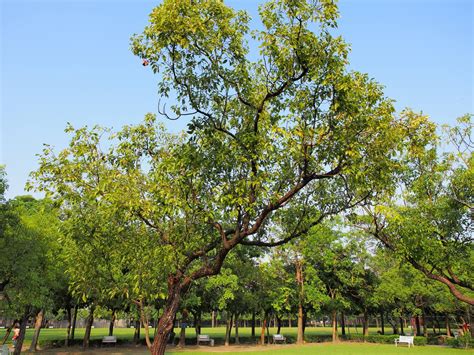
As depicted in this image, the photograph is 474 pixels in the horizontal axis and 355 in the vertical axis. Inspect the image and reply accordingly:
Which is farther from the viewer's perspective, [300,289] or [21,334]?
[300,289]

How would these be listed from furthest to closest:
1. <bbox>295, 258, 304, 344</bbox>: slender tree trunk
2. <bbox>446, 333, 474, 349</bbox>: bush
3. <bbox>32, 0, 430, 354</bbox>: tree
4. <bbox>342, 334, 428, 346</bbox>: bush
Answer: <bbox>295, 258, 304, 344</bbox>: slender tree trunk < <bbox>342, 334, 428, 346</bbox>: bush < <bbox>446, 333, 474, 349</bbox>: bush < <bbox>32, 0, 430, 354</bbox>: tree

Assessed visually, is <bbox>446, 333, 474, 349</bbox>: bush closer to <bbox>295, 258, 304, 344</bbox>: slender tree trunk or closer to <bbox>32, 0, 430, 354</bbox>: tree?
<bbox>295, 258, 304, 344</bbox>: slender tree trunk

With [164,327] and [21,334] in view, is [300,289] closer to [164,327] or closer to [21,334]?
[21,334]

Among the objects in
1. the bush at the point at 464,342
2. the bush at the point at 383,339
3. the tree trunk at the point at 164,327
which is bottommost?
Answer: the bush at the point at 383,339

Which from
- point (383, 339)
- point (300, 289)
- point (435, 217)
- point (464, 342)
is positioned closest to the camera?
point (435, 217)

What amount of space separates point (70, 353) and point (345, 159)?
28065 millimetres

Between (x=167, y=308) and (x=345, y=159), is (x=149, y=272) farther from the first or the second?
(x=345, y=159)

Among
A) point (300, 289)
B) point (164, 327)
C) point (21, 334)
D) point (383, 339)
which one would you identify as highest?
point (300, 289)

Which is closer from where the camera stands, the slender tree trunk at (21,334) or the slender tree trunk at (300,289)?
the slender tree trunk at (21,334)

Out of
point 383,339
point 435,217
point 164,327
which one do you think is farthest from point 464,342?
point 164,327

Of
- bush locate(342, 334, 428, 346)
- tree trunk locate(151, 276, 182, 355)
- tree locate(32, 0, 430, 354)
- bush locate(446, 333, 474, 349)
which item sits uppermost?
tree locate(32, 0, 430, 354)

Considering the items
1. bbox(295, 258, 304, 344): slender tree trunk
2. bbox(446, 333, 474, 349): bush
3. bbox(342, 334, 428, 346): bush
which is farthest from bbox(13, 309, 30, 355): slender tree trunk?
bbox(446, 333, 474, 349): bush

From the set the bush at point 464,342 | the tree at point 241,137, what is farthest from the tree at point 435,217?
the bush at point 464,342

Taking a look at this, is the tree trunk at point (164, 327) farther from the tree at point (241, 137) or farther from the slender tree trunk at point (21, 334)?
the slender tree trunk at point (21, 334)
